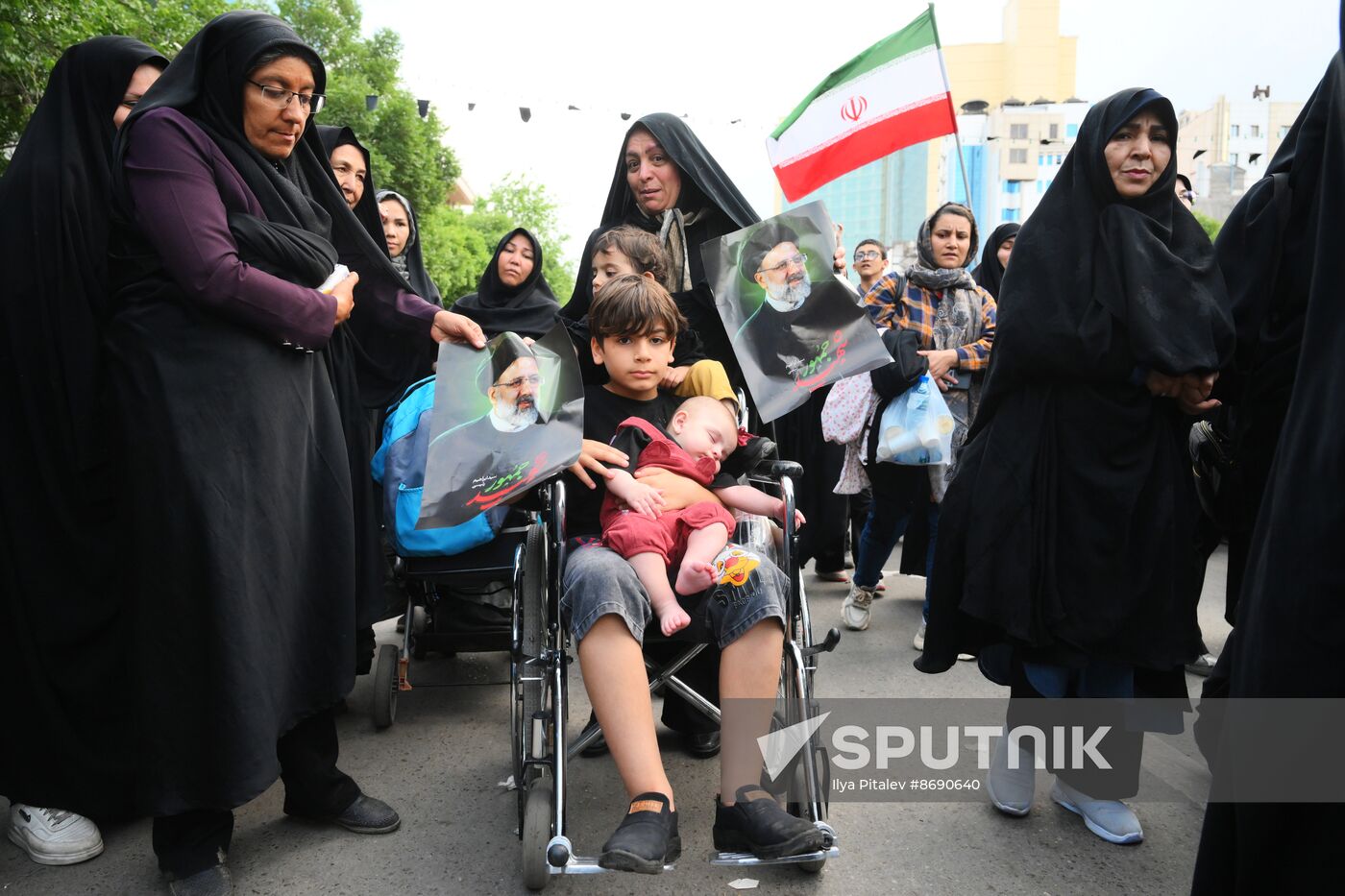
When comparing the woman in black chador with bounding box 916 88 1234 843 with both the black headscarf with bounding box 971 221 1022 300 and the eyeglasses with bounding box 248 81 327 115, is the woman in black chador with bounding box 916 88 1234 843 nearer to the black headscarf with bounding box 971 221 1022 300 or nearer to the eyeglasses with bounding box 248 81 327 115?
the eyeglasses with bounding box 248 81 327 115

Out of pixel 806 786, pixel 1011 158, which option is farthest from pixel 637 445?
pixel 1011 158

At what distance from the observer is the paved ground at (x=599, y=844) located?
2.72m

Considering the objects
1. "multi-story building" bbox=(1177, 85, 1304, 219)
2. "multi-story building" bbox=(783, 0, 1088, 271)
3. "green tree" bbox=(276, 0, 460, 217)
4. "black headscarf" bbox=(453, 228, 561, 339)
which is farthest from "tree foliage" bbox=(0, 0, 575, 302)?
"multi-story building" bbox=(1177, 85, 1304, 219)

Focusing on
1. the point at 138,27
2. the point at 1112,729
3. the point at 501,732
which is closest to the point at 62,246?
the point at 501,732

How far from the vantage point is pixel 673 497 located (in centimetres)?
298

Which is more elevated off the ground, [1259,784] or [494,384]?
[494,384]

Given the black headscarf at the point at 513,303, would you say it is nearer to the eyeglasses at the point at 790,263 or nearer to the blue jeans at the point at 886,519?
the blue jeans at the point at 886,519

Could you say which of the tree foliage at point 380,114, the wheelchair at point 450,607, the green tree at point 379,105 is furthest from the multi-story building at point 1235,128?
the wheelchair at point 450,607

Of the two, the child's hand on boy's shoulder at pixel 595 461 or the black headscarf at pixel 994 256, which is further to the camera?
the black headscarf at pixel 994 256

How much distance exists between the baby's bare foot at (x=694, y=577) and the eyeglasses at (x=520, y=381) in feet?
2.24

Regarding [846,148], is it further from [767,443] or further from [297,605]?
[297,605]

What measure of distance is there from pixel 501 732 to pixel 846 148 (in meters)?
3.30

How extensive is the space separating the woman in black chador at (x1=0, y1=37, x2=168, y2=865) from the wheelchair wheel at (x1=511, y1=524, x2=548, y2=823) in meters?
1.07

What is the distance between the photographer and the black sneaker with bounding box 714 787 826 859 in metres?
2.38
